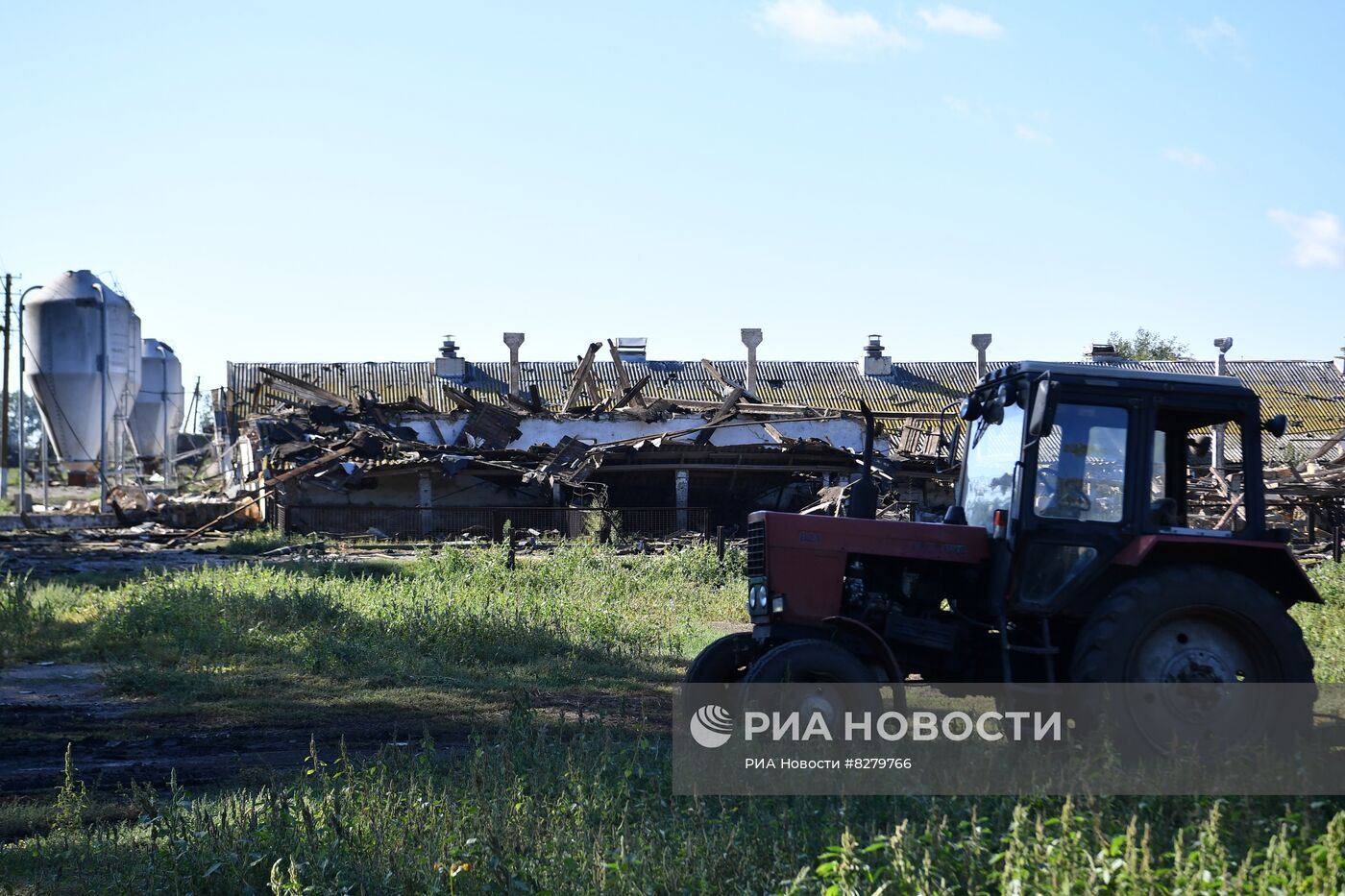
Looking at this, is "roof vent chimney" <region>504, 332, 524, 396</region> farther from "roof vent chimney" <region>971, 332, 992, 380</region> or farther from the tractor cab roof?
the tractor cab roof

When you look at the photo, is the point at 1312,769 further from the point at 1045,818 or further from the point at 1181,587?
the point at 1045,818

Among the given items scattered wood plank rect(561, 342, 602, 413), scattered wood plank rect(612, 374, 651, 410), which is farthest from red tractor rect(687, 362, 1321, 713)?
scattered wood plank rect(561, 342, 602, 413)

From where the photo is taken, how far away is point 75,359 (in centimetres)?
3219

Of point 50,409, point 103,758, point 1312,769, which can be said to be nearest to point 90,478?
point 50,409

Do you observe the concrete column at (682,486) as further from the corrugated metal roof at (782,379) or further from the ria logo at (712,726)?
the ria logo at (712,726)

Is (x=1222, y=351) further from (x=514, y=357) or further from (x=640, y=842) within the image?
(x=640, y=842)

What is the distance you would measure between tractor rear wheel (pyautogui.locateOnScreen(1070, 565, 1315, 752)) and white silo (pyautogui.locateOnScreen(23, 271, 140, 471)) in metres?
31.0

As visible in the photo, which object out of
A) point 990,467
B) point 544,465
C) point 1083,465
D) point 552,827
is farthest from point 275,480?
point 552,827

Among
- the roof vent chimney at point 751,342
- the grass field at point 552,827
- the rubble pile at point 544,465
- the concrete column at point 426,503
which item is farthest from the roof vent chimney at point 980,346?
the grass field at point 552,827

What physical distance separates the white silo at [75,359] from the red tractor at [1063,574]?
29651 millimetres

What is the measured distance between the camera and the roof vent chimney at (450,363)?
140 ft

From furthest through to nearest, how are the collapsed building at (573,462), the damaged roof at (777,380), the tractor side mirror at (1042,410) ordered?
1. the damaged roof at (777,380)
2. the collapsed building at (573,462)
3. the tractor side mirror at (1042,410)

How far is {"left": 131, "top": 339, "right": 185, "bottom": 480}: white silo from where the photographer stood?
47375 millimetres

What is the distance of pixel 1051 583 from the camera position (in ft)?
22.8
